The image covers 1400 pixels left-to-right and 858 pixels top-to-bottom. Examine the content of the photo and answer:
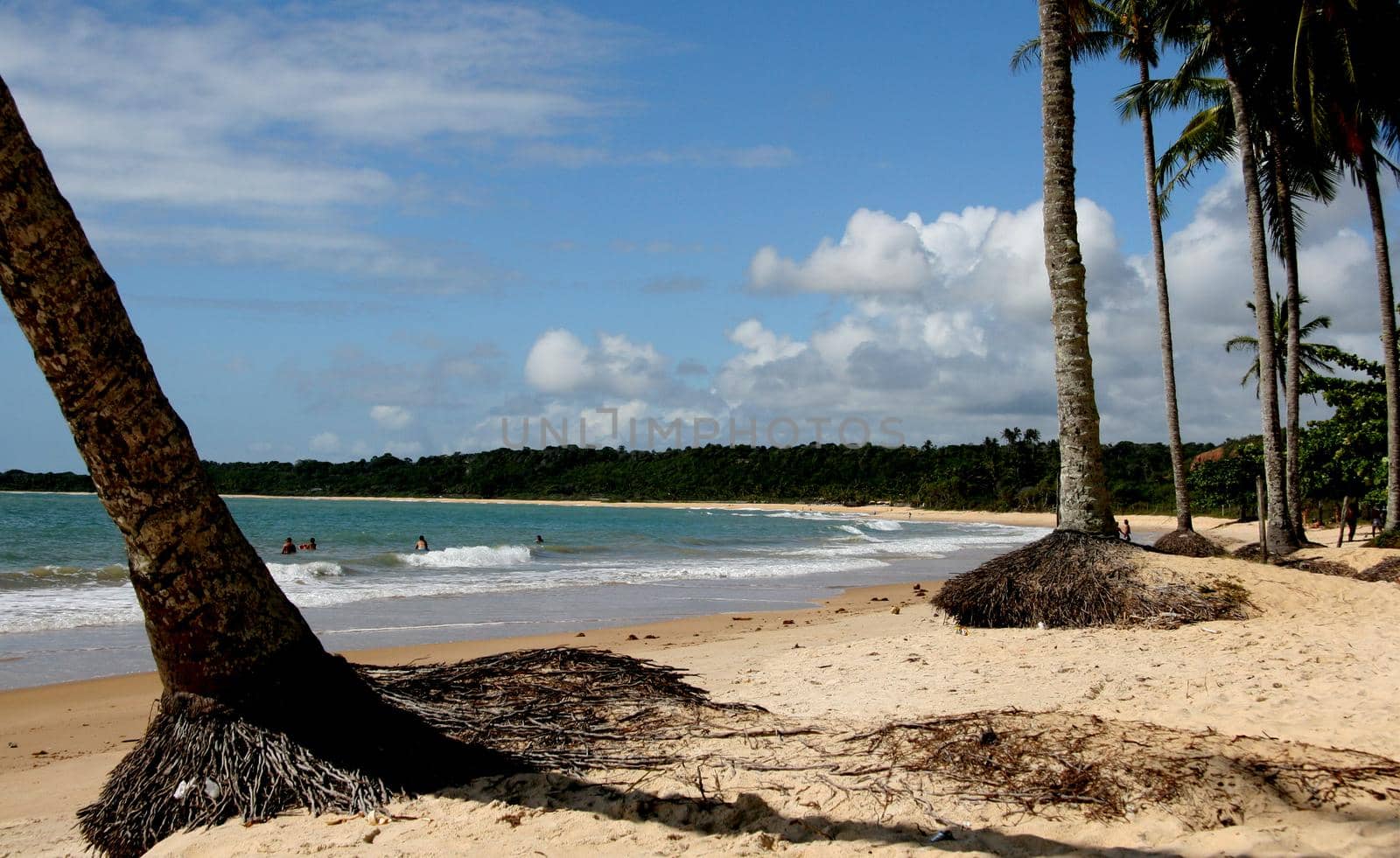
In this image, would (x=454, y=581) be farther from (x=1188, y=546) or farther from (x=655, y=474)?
(x=655, y=474)

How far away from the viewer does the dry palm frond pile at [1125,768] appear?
12.7 ft

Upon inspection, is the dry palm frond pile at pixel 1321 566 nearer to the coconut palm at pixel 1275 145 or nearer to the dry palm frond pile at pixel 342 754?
the coconut palm at pixel 1275 145

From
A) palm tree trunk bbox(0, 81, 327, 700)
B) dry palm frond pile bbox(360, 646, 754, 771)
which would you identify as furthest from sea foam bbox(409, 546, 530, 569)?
palm tree trunk bbox(0, 81, 327, 700)

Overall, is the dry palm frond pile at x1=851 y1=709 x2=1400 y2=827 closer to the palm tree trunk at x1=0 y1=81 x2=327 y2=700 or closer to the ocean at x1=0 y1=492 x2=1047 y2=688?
the palm tree trunk at x1=0 y1=81 x2=327 y2=700

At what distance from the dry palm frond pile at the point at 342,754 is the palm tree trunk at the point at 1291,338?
15442 millimetres

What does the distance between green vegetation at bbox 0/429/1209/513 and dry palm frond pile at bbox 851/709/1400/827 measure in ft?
274

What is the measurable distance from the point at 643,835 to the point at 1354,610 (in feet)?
26.9

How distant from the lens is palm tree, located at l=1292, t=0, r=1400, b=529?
15547 mm

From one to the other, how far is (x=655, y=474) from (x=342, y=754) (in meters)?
110

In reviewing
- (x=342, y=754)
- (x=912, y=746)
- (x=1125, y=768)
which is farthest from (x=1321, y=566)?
(x=342, y=754)

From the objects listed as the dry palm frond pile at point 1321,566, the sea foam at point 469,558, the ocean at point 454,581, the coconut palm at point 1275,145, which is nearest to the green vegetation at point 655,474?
the ocean at point 454,581

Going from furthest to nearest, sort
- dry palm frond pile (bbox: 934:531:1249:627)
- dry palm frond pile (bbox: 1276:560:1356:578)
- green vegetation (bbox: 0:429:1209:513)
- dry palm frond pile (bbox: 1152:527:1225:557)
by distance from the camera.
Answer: green vegetation (bbox: 0:429:1209:513) < dry palm frond pile (bbox: 1152:527:1225:557) < dry palm frond pile (bbox: 1276:560:1356:578) < dry palm frond pile (bbox: 934:531:1249:627)

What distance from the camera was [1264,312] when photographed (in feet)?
54.7

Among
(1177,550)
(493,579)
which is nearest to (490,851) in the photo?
(1177,550)
